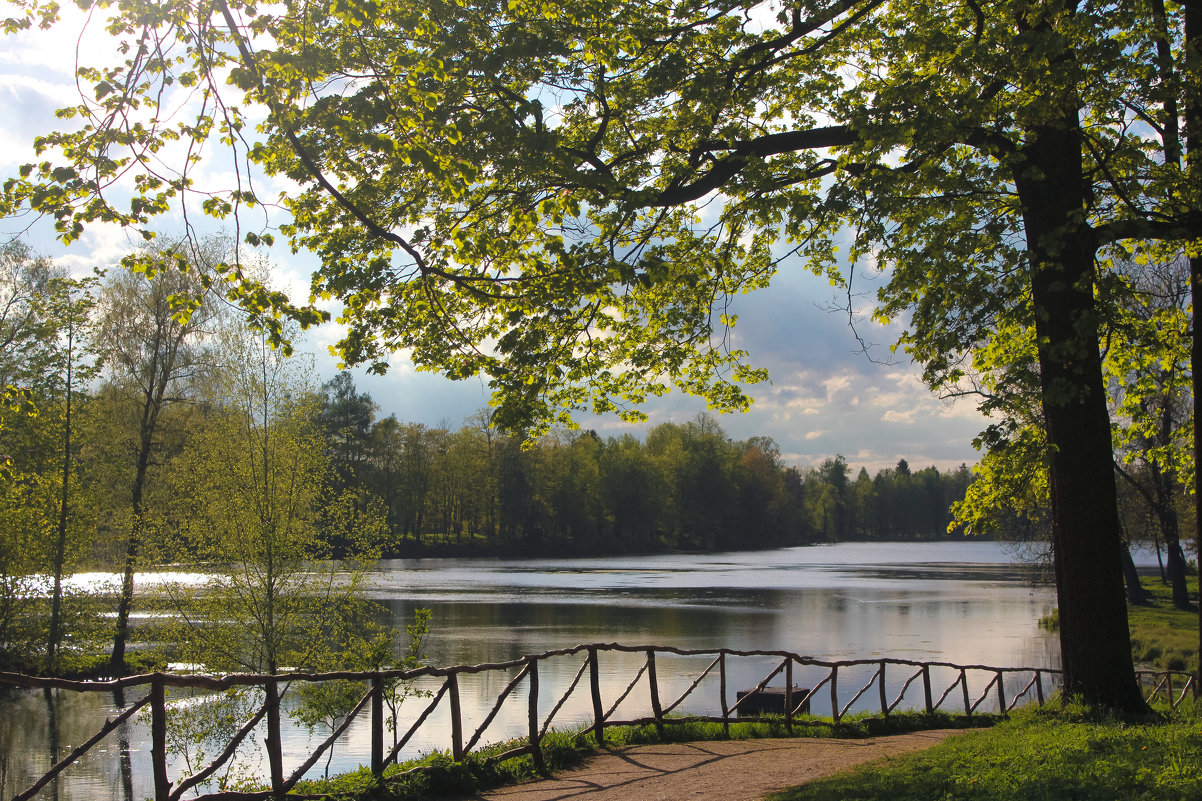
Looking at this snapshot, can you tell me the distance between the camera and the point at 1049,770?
6.31 meters

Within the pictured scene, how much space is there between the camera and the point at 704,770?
8367 millimetres

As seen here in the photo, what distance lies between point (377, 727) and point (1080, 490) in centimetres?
743

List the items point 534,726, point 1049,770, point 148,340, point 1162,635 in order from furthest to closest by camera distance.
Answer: point 148,340 → point 1162,635 → point 534,726 → point 1049,770

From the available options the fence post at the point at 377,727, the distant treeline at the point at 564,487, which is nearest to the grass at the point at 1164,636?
the fence post at the point at 377,727

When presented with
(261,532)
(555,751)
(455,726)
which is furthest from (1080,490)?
(261,532)

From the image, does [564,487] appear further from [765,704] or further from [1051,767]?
[1051,767]

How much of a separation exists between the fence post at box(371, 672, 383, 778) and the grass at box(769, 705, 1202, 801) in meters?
3.38

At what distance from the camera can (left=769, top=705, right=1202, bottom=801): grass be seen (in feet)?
18.4

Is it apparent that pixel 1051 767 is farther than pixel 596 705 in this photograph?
No

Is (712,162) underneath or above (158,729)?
above

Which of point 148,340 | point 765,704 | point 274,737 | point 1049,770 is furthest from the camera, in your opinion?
point 148,340

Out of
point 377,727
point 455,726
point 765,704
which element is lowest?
point 765,704

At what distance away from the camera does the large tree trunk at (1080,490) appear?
8930 millimetres

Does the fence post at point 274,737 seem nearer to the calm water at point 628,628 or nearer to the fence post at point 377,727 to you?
the fence post at point 377,727
